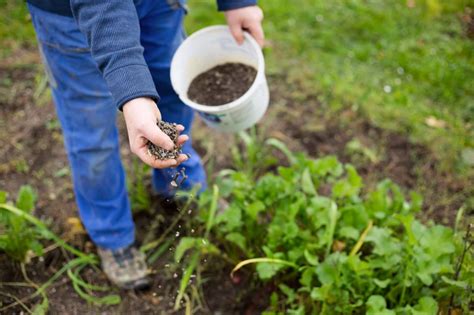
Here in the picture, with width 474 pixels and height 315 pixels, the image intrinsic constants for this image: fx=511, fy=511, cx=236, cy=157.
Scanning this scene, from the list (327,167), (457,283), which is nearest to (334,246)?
(327,167)

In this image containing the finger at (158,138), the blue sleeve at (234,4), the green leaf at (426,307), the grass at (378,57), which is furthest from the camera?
the grass at (378,57)

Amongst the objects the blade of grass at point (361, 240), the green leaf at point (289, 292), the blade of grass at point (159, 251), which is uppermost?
the blade of grass at point (361, 240)

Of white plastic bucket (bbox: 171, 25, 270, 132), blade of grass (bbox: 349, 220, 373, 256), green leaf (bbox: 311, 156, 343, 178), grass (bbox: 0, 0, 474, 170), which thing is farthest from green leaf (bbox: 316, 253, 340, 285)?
grass (bbox: 0, 0, 474, 170)

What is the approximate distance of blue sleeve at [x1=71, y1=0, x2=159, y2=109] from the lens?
1.21 metres

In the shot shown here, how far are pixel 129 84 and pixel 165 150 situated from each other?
7.2 inches

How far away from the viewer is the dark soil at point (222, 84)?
6.01 ft

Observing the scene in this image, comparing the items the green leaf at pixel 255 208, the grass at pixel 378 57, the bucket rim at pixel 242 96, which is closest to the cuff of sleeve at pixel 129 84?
the bucket rim at pixel 242 96

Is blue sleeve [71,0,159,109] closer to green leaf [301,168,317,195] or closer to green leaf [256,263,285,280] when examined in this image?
green leaf [256,263,285,280]

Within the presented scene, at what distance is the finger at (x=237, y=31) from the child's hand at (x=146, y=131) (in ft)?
2.16

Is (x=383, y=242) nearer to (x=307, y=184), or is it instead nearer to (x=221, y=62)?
(x=307, y=184)

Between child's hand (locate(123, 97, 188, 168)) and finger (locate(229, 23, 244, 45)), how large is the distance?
658 millimetres

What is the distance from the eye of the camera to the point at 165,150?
117 centimetres

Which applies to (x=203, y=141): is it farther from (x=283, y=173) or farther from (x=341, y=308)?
(x=341, y=308)

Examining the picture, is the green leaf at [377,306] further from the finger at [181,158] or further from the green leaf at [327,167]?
the finger at [181,158]
